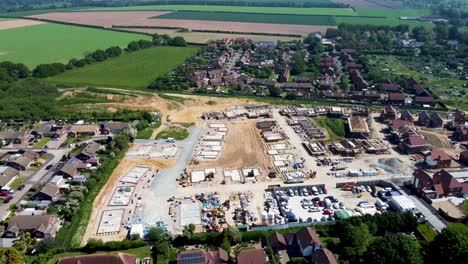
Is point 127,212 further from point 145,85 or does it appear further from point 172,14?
point 172,14

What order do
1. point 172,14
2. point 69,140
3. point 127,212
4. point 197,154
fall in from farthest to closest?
point 172,14, point 69,140, point 197,154, point 127,212

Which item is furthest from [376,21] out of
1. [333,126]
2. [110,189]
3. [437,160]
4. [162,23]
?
[110,189]

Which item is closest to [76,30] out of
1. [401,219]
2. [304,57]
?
[304,57]

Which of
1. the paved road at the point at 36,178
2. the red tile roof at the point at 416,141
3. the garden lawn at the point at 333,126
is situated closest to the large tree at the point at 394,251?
the red tile roof at the point at 416,141

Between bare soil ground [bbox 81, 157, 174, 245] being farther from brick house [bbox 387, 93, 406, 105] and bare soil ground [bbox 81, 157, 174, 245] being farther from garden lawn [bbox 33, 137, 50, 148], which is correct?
brick house [bbox 387, 93, 406, 105]

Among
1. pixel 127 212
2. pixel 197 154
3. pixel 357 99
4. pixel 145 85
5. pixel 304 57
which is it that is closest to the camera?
pixel 127 212
